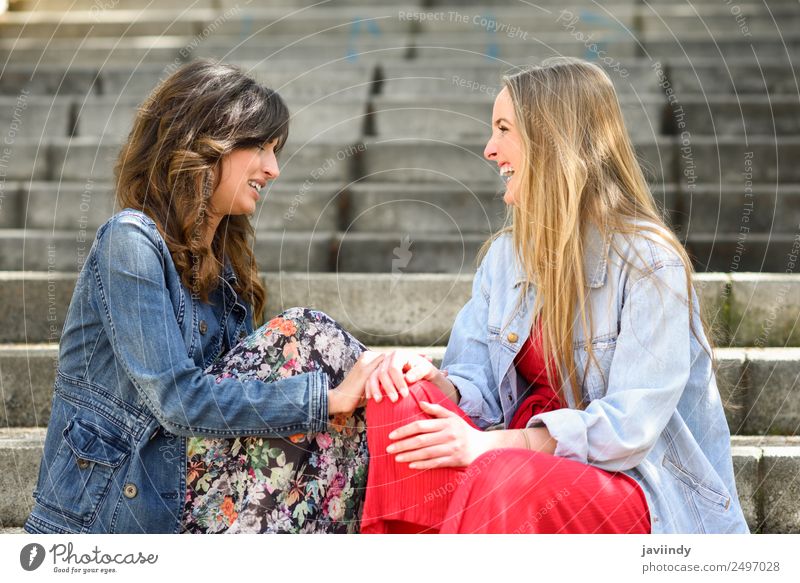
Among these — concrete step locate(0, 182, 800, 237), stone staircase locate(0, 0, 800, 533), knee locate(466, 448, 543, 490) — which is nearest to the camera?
knee locate(466, 448, 543, 490)

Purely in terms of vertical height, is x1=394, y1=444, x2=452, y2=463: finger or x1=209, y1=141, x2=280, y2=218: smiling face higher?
x1=209, y1=141, x2=280, y2=218: smiling face

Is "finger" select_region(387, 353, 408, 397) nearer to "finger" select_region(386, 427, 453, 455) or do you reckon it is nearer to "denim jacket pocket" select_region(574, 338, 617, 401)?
"finger" select_region(386, 427, 453, 455)

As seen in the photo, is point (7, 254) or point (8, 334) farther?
point (7, 254)

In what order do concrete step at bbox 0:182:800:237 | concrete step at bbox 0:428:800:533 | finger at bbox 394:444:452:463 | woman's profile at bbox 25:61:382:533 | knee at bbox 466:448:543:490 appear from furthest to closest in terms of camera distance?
concrete step at bbox 0:182:800:237 → concrete step at bbox 0:428:800:533 → woman's profile at bbox 25:61:382:533 → finger at bbox 394:444:452:463 → knee at bbox 466:448:543:490

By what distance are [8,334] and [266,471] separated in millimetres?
1397

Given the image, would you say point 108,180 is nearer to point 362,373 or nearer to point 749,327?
point 362,373

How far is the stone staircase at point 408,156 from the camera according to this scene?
264 cm

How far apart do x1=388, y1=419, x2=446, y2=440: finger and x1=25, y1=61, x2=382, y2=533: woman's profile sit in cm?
15

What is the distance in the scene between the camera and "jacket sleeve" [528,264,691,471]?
67.2 inches

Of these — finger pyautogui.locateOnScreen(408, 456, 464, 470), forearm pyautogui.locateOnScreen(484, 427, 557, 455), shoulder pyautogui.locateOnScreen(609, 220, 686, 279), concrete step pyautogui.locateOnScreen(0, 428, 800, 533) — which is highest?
shoulder pyautogui.locateOnScreen(609, 220, 686, 279)

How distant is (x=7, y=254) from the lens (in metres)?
3.31

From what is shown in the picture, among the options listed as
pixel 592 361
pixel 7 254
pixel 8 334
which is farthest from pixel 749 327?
pixel 7 254

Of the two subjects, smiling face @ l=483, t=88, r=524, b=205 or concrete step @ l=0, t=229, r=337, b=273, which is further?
concrete step @ l=0, t=229, r=337, b=273

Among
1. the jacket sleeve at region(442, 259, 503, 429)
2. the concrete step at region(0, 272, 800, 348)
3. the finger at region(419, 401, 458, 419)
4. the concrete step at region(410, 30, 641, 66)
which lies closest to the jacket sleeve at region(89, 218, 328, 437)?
the finger at region(419, 401, 458, 419)
